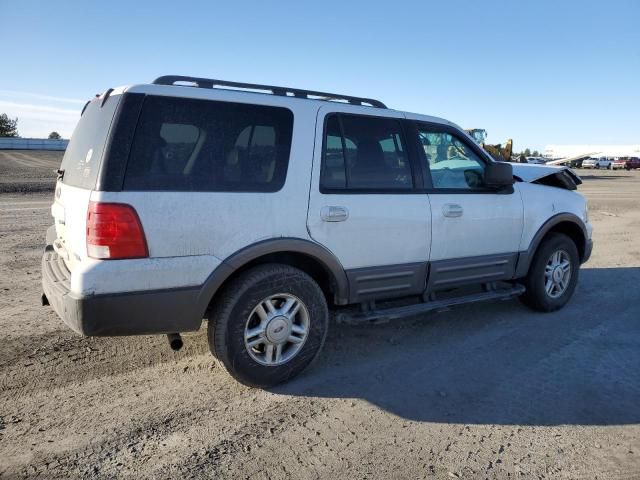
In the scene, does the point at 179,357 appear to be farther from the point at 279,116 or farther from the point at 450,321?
the point at 450,321

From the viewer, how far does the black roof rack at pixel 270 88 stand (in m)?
3.36

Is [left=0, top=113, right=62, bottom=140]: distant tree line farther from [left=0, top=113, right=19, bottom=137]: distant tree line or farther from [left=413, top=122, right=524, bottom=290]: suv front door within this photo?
[left=413, top=122, right=524, bottom=290]: suv front door

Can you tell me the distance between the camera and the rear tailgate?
3033 millimetres

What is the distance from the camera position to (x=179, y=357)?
13.0 feet

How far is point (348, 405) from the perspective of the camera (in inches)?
132

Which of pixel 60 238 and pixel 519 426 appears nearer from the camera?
pixel 519 426

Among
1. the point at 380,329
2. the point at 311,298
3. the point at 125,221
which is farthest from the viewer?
the point at 380,329

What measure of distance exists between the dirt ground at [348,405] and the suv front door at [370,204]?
720 mm

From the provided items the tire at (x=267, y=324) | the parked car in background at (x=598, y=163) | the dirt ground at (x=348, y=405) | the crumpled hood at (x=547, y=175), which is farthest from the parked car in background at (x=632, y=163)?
the tire at (x=267, y=324)

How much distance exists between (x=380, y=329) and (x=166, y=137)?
267 centimetres

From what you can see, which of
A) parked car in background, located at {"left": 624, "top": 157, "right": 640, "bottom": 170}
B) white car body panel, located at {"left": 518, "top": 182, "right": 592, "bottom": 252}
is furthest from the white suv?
parked car in background, located at {"left": 624, "top": 157, "right": 640, "bottom": 170}

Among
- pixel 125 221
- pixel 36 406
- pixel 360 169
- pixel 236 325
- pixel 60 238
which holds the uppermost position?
pixel 360 169

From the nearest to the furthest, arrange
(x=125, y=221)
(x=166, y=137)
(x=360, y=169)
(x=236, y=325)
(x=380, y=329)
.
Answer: (x=125, y=221), (x=166, y=137), (x=236, y=325), (x=360, y=169), (x=380, y=329)

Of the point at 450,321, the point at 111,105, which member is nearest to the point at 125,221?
the point at 111,105
